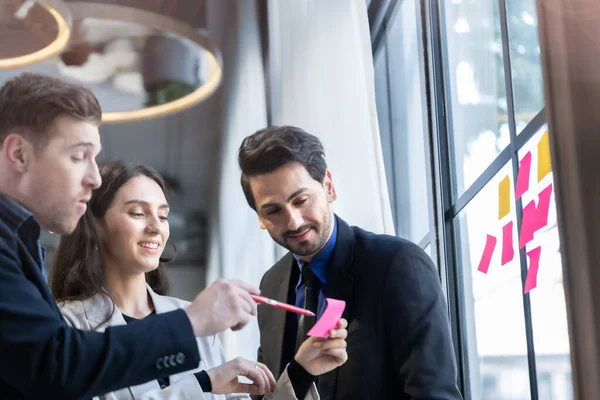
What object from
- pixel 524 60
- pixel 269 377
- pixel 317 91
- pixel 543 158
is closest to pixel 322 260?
pixel 269 377

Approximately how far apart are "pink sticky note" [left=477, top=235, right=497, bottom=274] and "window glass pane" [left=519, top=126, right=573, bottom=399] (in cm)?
33

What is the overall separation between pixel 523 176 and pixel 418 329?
0.50 metres

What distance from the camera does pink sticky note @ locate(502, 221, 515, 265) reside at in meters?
2.10

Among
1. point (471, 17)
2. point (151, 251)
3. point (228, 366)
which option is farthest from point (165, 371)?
point (471, 17)

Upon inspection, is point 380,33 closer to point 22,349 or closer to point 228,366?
point 228,366

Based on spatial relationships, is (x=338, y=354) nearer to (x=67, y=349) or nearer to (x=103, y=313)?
(x=103, y=313)

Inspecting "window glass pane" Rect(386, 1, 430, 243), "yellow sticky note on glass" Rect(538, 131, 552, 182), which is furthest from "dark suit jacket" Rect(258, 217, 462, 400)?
"window glass pane" Rect(386, 1, 430, 243)

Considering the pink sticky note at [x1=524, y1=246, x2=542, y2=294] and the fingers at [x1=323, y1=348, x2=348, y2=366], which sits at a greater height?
the pink sticky note at [x1=524, y1=246, x2=542, y2=294]

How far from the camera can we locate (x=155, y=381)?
5.70ft

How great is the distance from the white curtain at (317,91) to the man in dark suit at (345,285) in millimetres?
544

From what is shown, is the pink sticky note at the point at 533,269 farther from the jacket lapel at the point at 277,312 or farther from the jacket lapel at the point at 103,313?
the jacket lapel at the point at 103,313

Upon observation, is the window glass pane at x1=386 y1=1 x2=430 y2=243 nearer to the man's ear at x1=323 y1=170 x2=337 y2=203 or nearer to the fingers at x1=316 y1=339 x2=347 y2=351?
the man's ear at x1=323 y1=170 x2=337 y2=203

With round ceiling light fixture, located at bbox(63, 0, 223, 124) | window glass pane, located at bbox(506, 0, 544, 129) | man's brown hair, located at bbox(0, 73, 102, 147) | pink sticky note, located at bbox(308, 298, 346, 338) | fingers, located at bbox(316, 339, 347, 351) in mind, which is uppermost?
round ceiling light fixture, located at bbox(63, 0, 223, 124)

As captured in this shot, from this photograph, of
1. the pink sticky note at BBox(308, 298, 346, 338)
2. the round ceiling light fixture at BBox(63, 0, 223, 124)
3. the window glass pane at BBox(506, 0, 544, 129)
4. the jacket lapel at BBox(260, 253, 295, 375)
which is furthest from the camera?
the round ceiling light fixture at BBox(63, 0, 223, 124)
